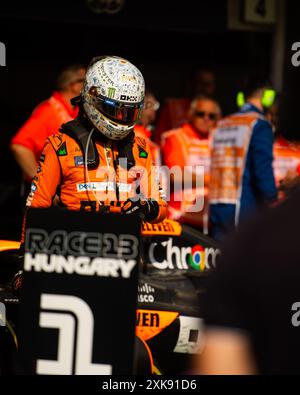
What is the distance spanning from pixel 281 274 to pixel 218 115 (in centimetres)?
602

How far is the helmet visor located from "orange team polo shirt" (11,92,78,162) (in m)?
1.97

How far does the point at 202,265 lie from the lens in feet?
19.8

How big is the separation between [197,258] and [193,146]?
2.40m

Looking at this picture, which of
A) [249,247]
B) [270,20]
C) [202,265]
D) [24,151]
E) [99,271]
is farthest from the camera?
[270,20]

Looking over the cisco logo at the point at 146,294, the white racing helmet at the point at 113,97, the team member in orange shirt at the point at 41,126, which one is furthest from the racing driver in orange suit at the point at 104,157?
the team member in orange shirt at the point at 41,126

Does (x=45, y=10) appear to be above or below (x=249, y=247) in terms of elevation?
above

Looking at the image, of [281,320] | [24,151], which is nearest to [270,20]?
[24,151]

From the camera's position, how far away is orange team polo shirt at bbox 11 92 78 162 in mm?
7203

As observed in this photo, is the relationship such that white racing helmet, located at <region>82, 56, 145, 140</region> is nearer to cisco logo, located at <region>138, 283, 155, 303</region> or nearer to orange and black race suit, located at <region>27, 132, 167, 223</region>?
orange and black race suit, located at <region>27, 132, 167, 223</region>

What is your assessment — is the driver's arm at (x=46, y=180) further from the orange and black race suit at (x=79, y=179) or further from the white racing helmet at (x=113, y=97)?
the white racing helmet at (x=113, y=97)

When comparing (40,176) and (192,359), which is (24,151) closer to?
(40,176)

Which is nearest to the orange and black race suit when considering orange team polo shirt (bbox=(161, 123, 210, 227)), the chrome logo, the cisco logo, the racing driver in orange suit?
the racing driver in orange suit

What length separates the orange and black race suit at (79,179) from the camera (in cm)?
509

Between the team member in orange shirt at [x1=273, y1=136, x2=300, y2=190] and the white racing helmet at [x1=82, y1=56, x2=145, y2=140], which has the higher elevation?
the white racing helmet at [x1=82, y1=56, x2=145, y2=140]
